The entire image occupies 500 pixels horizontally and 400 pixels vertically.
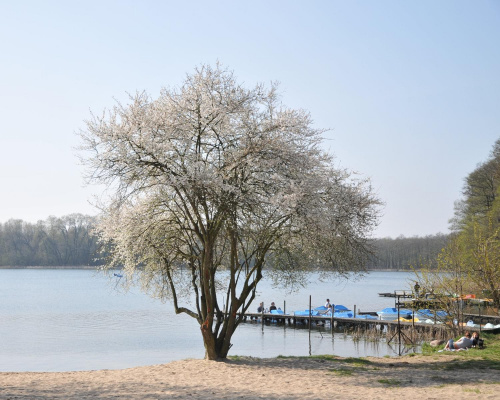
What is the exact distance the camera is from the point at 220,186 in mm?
15617

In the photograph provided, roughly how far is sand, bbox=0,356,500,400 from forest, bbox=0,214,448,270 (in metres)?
98.8

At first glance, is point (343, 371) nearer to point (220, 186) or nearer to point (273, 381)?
point (273, 381)

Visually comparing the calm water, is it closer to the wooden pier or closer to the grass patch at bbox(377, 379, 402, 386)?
the wooden pier

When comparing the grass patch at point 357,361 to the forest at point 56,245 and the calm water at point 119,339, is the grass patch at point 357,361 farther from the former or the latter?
the forest at point 56,245

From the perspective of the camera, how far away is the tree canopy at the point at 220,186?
15812mm

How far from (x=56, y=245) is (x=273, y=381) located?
115312 millimetres

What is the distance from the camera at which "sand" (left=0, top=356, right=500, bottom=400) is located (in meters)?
12.2

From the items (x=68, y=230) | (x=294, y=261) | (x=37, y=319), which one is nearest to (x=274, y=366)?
(x=294, y=261)

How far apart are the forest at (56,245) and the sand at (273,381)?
324 feet

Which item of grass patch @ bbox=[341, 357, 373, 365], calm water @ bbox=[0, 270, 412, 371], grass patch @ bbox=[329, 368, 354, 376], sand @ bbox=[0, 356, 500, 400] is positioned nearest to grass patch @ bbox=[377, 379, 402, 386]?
sand @ bbox=[0, 356, 500, 400]

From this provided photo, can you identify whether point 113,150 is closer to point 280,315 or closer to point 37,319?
point 280,315

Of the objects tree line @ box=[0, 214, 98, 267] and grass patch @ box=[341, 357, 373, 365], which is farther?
tree line @ box=[0, 214, 98, 267]

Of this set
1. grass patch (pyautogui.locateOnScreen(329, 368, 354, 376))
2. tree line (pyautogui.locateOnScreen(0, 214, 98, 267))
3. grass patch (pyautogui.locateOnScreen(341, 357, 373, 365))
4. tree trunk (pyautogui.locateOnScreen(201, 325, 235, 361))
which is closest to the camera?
grass patch (pyautogui.locateOnScreen(329, 368, 354, 376))

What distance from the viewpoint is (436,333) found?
105ft
